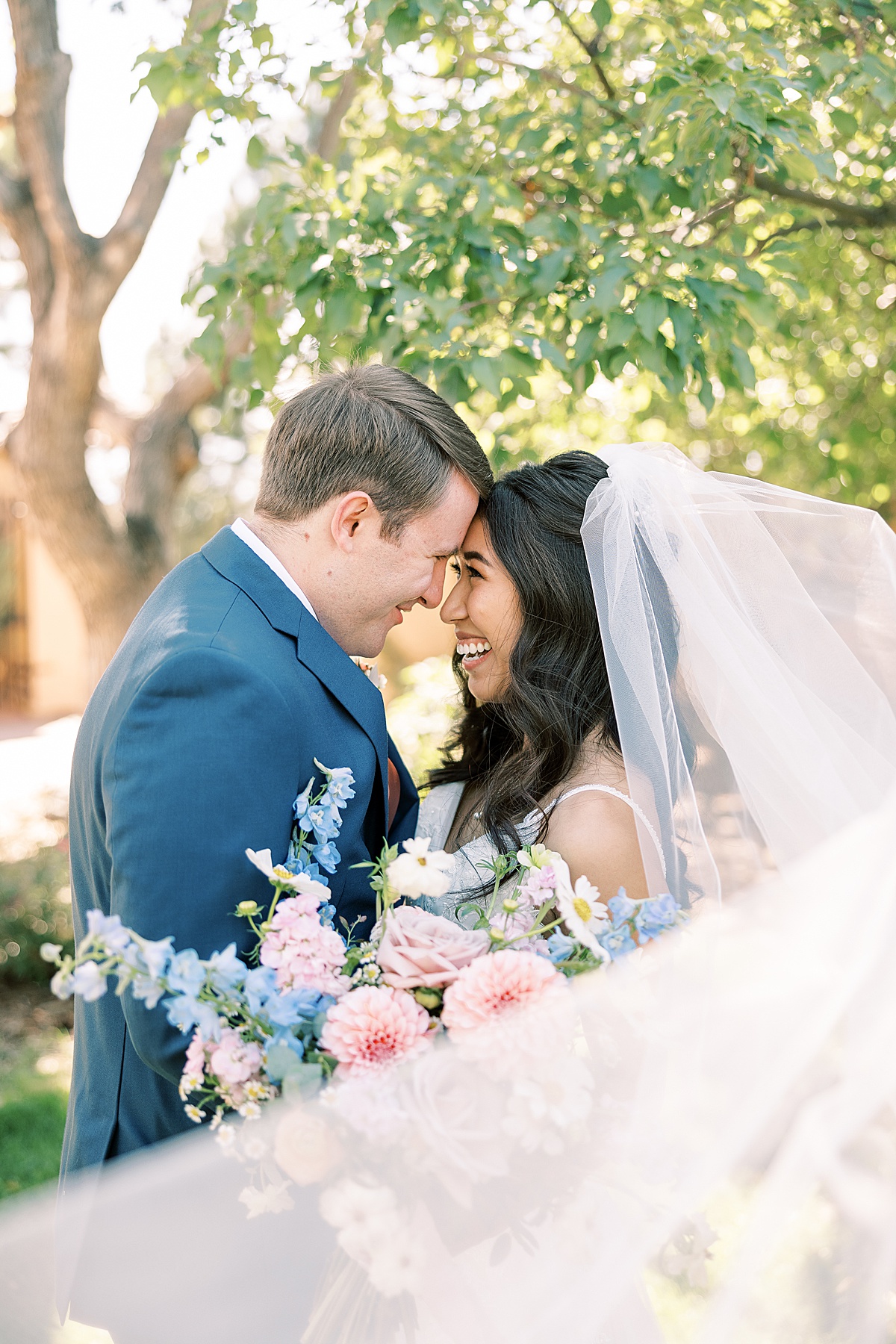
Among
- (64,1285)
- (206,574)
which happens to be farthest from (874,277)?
(64,1285)

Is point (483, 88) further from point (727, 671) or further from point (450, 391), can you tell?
point (727, 671)

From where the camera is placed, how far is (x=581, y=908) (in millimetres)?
1608

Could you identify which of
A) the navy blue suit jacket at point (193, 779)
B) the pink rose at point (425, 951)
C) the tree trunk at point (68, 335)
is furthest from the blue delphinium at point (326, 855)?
the tree trunk at point (68, 335)

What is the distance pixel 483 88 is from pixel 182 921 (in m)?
3.16

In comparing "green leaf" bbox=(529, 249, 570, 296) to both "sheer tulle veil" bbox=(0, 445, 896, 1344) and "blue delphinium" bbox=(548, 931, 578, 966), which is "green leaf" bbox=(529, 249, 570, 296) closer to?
"sheer tulle veil" bbox=(0, 445, 896, 1344)

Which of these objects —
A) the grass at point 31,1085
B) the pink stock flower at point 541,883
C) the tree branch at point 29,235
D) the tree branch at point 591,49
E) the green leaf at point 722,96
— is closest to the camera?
the pink stock flower at point 541,883

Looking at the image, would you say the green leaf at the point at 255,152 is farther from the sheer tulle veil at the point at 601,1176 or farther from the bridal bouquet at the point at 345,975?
the sheer tulle veil at the point at 601,1176

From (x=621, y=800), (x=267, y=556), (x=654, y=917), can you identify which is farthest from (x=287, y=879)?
(x=621, y=800)

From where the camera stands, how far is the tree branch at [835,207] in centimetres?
337

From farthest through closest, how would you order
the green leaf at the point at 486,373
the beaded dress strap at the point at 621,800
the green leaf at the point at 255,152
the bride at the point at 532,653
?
the green leaf at the point at 255,152 → the green leaf at the point at 486,373 → the bride at the point at 532,653 → the beaded dress strap at the point at 621,800

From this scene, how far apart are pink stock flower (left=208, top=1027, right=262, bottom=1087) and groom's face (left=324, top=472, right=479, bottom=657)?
103 centimetres

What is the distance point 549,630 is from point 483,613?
7.0 inches

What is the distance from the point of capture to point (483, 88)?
12.0 feet

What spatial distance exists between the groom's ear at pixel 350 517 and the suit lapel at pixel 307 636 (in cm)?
19
